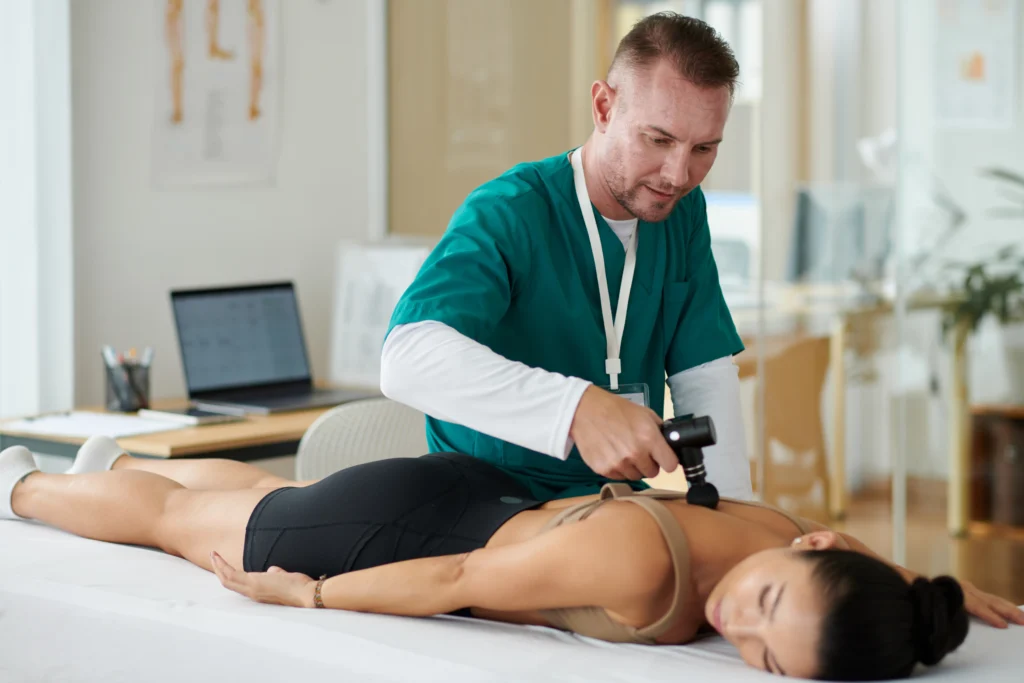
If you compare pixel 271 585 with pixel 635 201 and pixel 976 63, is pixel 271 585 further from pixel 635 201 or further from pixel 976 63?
pixel 976 63

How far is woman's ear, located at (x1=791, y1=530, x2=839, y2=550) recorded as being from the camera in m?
1.40

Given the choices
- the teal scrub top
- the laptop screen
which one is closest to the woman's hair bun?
the teal scrub top

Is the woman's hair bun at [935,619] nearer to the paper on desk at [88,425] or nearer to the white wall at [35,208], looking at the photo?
the paper on desk at [88,425]

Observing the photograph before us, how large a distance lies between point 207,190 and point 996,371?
2217mm

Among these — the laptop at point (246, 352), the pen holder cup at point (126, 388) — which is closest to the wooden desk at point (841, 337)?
the laptop at point (246, 352)

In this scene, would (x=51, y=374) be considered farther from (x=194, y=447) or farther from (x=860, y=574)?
(x=860, y=574)

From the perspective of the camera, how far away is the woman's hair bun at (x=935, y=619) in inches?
49.6

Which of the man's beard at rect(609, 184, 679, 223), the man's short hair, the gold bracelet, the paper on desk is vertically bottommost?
the gold bracelet

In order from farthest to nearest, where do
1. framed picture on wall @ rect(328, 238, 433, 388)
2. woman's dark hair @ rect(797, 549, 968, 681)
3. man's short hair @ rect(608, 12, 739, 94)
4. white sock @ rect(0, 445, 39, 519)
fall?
framed picture on wall @ rect(328, 238, 433, 388) < white sock @ rect(0, 445, 39, 519) < man's short hair @ rect(608, 12, 739, 94) < woman's dark hair @ rect(797, 549, 968, 681)

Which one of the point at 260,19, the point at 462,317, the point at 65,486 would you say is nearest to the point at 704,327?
the point at 462,317

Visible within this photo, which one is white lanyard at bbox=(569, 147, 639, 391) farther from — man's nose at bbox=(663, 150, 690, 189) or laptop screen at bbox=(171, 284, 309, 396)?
laptop screen at bbox=(171, 284, 309, 396)

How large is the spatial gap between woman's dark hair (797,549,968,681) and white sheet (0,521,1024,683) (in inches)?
2.1

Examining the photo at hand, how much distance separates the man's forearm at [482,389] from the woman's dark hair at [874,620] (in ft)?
1.15

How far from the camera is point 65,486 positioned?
192 cm
